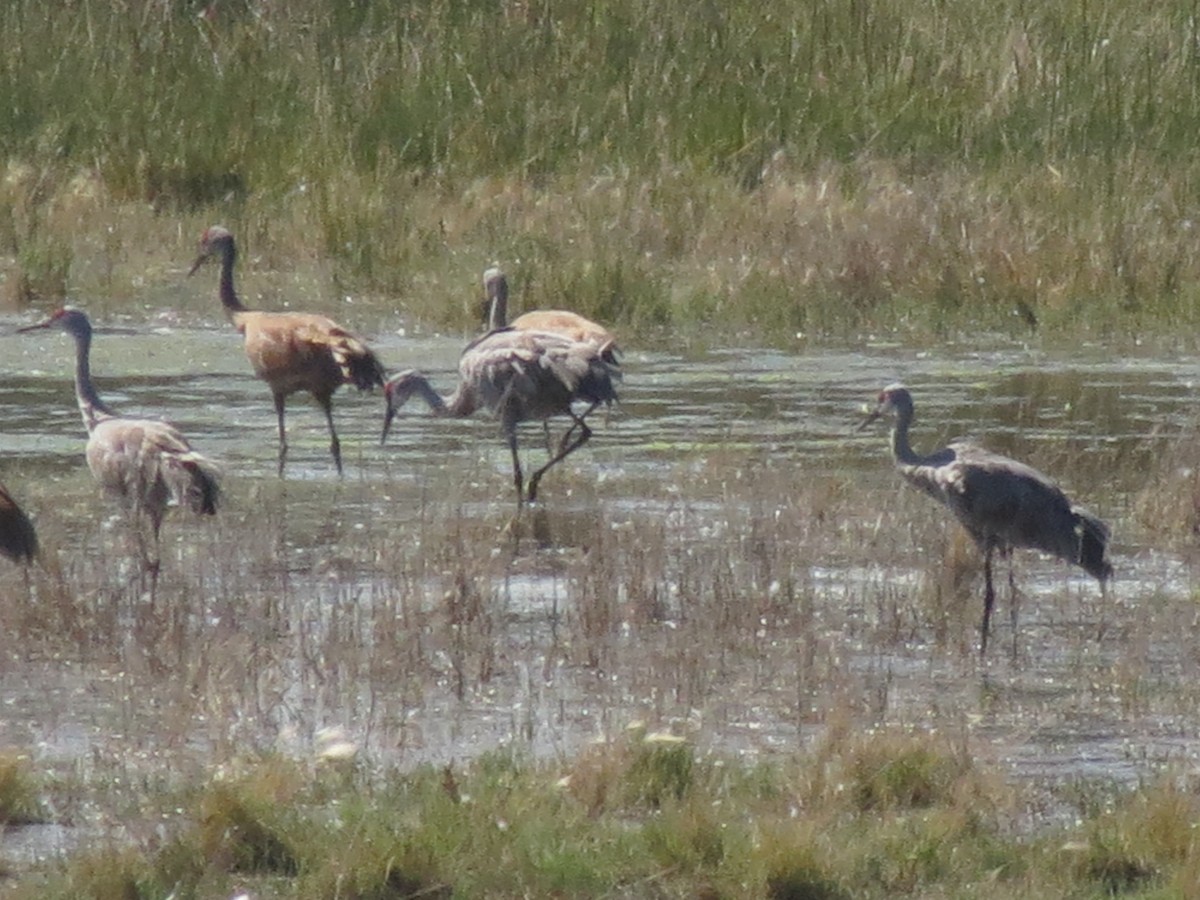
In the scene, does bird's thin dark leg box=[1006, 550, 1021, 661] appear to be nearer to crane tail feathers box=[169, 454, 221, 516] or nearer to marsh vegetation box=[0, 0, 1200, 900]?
marsh vegetation box=[0, 0, 1200, 900]

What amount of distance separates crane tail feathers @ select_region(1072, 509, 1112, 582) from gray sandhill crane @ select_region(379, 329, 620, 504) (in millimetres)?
2842

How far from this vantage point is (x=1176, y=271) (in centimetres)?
1563

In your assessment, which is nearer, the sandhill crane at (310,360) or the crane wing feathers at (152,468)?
the crane wing feathers at (152,468)

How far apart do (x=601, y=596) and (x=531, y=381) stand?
9.48 ft

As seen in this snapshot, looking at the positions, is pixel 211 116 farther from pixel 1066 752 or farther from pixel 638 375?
pixel 1066 752

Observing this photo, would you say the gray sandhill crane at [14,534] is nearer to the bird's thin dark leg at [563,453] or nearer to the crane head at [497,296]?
the bird's thin dark leg at [563,453]

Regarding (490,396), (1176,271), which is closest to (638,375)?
(490,396)

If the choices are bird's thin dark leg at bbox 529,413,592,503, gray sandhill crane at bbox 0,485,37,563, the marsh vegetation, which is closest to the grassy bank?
the marsh vegetation

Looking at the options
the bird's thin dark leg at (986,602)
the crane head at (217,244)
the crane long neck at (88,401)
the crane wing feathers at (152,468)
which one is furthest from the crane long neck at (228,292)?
the bird's thin dark leg at (986,602)

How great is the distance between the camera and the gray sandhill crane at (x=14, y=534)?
8312mm

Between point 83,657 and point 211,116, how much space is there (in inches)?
404

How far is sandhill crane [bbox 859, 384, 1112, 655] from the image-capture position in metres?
8.72

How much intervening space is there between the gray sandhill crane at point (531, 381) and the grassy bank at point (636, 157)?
341 centimetres

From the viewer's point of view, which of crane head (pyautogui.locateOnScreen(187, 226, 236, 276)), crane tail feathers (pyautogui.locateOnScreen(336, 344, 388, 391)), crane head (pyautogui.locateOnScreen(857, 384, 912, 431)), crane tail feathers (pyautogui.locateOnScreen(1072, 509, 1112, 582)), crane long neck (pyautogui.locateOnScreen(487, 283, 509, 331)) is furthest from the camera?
crane head (pyautogui.locateOnScreen(187, 226, 236, 276))
